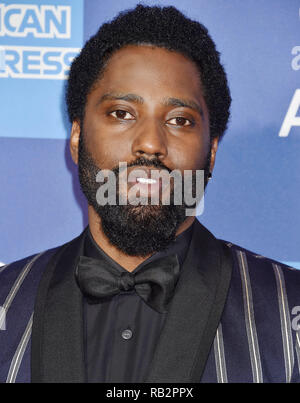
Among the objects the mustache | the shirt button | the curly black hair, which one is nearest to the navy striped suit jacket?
the shirt button

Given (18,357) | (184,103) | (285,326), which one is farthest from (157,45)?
(18,357)

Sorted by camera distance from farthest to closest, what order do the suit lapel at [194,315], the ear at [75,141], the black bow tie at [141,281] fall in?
the ear at [75,141] → the black bow tie at [141,281] → the suit lapel at [194,315]

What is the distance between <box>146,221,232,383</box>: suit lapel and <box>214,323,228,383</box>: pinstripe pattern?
0.03 meters

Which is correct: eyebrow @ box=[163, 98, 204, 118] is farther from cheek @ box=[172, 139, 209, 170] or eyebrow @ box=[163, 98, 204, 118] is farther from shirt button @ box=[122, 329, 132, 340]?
shirt button @ box=[122, 329, 132, 340]

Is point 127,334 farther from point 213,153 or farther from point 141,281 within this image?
point 213,153

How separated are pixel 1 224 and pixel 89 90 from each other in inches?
33.1

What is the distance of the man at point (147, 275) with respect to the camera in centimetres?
176

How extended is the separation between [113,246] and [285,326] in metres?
0.67

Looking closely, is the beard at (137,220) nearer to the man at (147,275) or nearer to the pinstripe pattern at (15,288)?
the man at (147,275)

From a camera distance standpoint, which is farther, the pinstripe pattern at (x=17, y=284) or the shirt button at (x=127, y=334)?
the pinstripe pattern at (x=17, y=284)

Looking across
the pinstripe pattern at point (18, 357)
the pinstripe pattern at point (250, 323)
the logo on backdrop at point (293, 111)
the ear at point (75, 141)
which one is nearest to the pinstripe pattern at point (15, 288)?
the pinstripe pattern at point (18, 357)

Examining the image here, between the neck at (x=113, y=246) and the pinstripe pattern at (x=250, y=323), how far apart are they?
24 cm

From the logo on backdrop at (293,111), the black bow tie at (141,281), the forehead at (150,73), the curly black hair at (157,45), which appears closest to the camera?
the black bow tie at (141,281)

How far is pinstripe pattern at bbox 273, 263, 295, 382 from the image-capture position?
1784 mm
